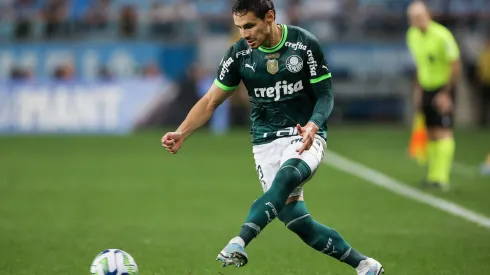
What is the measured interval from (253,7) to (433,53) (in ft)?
27.8

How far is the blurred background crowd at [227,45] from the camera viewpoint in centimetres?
2809

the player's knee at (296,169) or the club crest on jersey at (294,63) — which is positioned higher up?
the club crest on jersey at (294,63)

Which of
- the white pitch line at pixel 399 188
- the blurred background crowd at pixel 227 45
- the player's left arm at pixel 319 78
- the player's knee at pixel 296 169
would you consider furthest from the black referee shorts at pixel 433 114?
the blurred background crowd at pixel 227 45

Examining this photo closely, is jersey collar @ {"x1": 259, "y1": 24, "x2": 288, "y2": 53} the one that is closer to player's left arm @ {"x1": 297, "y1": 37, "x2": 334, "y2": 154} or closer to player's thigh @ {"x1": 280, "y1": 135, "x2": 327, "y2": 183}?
player's left arm @ {"x1": 297, "y1": 37, "x2": 334, "y2": 154}

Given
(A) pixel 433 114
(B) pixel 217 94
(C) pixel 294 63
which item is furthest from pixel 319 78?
(A) pixel 433 114

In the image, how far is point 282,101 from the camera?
7289 mm

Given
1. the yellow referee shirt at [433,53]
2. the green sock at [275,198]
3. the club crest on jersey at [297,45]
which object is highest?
the club crest on jersey at [297,45]

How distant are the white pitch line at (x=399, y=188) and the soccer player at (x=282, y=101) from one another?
4.23 m

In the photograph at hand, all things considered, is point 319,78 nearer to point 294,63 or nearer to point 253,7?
point 294,63

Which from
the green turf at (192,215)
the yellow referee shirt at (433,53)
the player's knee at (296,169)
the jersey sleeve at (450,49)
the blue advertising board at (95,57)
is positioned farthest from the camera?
the blue advertising board at (95,57)

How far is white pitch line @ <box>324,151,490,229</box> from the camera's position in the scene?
1177cm

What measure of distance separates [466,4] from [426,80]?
15.3 meters

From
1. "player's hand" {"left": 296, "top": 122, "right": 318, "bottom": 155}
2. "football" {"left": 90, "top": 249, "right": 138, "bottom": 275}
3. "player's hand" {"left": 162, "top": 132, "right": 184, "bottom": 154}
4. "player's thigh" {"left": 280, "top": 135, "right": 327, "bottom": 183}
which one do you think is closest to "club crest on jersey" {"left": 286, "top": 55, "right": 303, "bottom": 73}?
"player's thigh" {"left": 280, "top": 135, "right": 327, "bottom": 183}

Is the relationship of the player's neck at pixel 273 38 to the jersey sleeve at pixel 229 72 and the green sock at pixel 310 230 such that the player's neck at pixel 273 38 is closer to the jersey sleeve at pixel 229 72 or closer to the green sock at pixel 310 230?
the jersey sleeve at pixel 229 72
